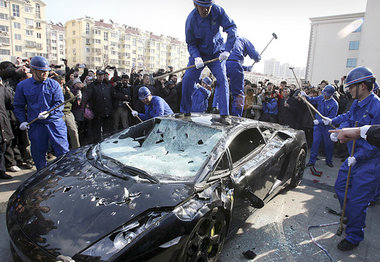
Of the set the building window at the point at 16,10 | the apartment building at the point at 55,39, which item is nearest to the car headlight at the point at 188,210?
the building window at the point at 16,10

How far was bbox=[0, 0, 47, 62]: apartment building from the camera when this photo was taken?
2136 inches

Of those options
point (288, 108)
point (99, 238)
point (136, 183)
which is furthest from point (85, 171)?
point (288, 108)

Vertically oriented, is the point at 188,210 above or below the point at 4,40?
below

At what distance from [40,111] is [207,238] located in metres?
3.33

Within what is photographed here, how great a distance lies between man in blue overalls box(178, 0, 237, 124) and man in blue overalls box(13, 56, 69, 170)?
2.16 m

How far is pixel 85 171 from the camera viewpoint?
95.3 inches

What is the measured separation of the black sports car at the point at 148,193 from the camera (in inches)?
66.7

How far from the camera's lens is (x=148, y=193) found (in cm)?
203

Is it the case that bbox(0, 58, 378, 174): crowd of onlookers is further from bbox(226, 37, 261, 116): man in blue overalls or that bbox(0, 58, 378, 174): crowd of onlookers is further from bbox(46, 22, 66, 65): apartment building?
bbox(46, 22, 66, 65): apartment building

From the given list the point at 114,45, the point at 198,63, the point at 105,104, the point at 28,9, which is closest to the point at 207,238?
the point at 198,63

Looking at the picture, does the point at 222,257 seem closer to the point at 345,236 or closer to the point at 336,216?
the point at 345,236

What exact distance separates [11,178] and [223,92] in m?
4.06

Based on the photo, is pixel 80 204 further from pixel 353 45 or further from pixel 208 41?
pixel 353 45

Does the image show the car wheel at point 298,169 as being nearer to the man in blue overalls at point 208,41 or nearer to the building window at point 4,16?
the man in blue overalls at point 208,41
